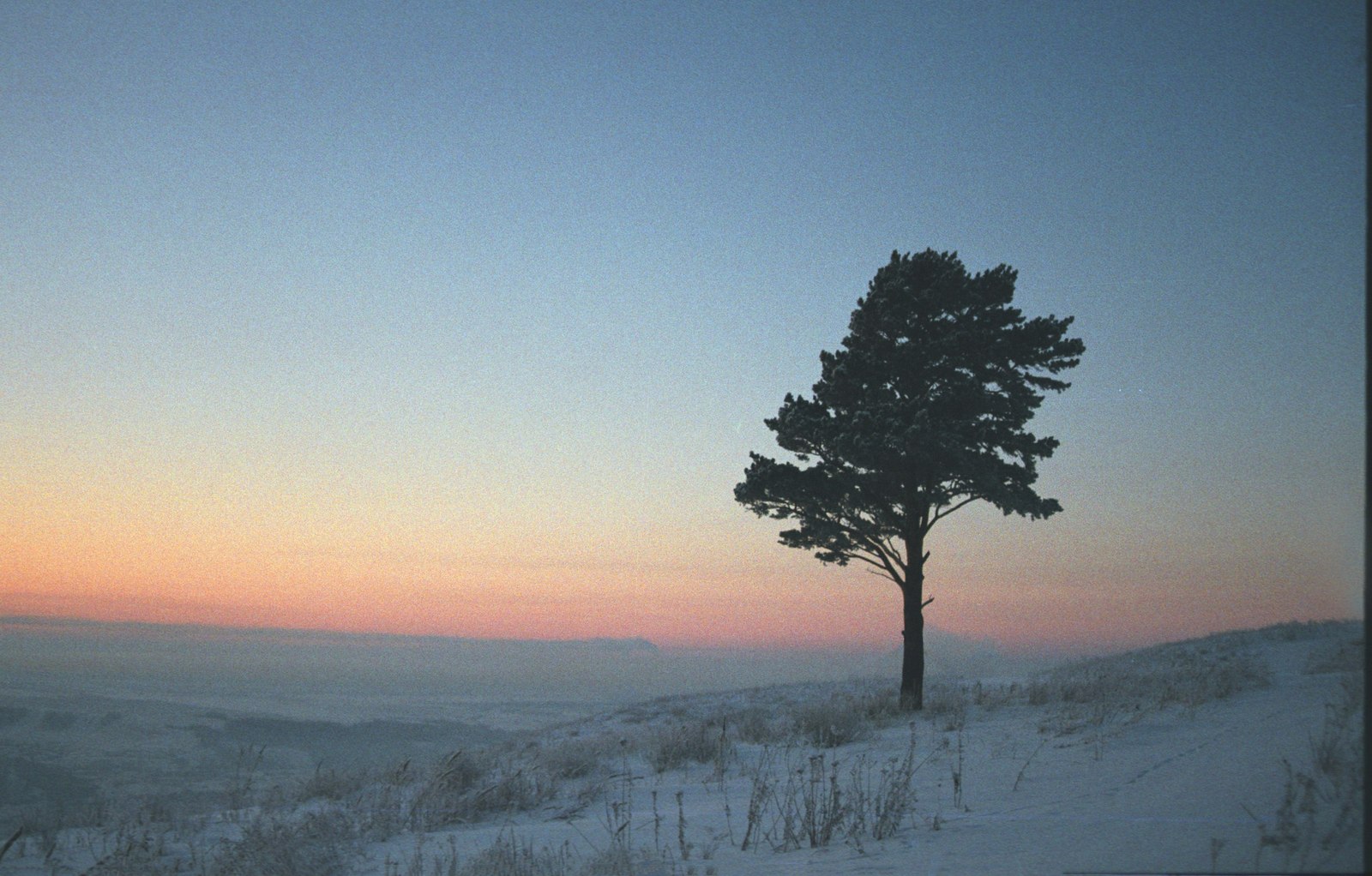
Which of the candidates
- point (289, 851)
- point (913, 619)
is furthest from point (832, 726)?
point (289, 851)

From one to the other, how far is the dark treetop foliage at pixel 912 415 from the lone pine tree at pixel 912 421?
0.08 feet

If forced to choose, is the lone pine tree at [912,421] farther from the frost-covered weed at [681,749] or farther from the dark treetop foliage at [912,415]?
the frost-covered weed at [681,749]

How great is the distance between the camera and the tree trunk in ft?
51.4

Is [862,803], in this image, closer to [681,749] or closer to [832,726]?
[681,749]

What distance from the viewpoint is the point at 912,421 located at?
48.8ft

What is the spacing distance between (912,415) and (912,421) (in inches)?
6.3

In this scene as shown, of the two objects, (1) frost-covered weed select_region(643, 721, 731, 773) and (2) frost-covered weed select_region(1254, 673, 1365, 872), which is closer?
(2) frost-covered weed select_region(1254, 673, 1365, 872)

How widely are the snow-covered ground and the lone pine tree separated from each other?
4271mm

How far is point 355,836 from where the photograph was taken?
251 inches

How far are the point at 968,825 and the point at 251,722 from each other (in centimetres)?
2252

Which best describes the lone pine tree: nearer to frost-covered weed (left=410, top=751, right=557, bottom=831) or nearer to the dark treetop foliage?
the dark treetop foliage

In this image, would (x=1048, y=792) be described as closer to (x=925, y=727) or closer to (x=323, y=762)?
(x=925, y=727)

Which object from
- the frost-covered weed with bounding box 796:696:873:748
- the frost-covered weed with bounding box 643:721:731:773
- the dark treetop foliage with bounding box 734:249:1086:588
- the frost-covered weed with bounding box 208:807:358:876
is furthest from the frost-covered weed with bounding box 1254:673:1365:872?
the dark treetop foliage with bounding box 734:249:1086:588

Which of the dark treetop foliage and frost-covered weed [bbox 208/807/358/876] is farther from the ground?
the dark treetop foliage
